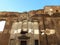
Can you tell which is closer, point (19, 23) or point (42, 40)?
point (42, 40)

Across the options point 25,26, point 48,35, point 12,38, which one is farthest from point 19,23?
point 48,35

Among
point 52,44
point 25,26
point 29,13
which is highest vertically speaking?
point 29,13

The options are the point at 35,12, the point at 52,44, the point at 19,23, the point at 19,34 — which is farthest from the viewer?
the point at 35,12

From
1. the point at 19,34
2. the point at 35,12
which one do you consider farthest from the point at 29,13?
the point at 19,34

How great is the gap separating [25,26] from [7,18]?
2.20 m

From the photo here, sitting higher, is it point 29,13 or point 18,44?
point 29,13

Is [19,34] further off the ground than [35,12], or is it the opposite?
[35,12]

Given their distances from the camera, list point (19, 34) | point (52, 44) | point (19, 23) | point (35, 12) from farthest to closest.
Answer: point (35, 12) → point (19, 23) → point (19, 34) → point (52, 44)

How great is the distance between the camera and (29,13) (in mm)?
16672

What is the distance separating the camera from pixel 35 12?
16.8 m

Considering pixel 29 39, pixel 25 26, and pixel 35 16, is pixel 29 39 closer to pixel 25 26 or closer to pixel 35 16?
pixel 25 26

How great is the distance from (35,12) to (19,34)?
10.9 ft

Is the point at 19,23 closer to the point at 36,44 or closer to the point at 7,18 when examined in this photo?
the point at 7,18

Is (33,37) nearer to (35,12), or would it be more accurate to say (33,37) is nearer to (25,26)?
(25,26)
